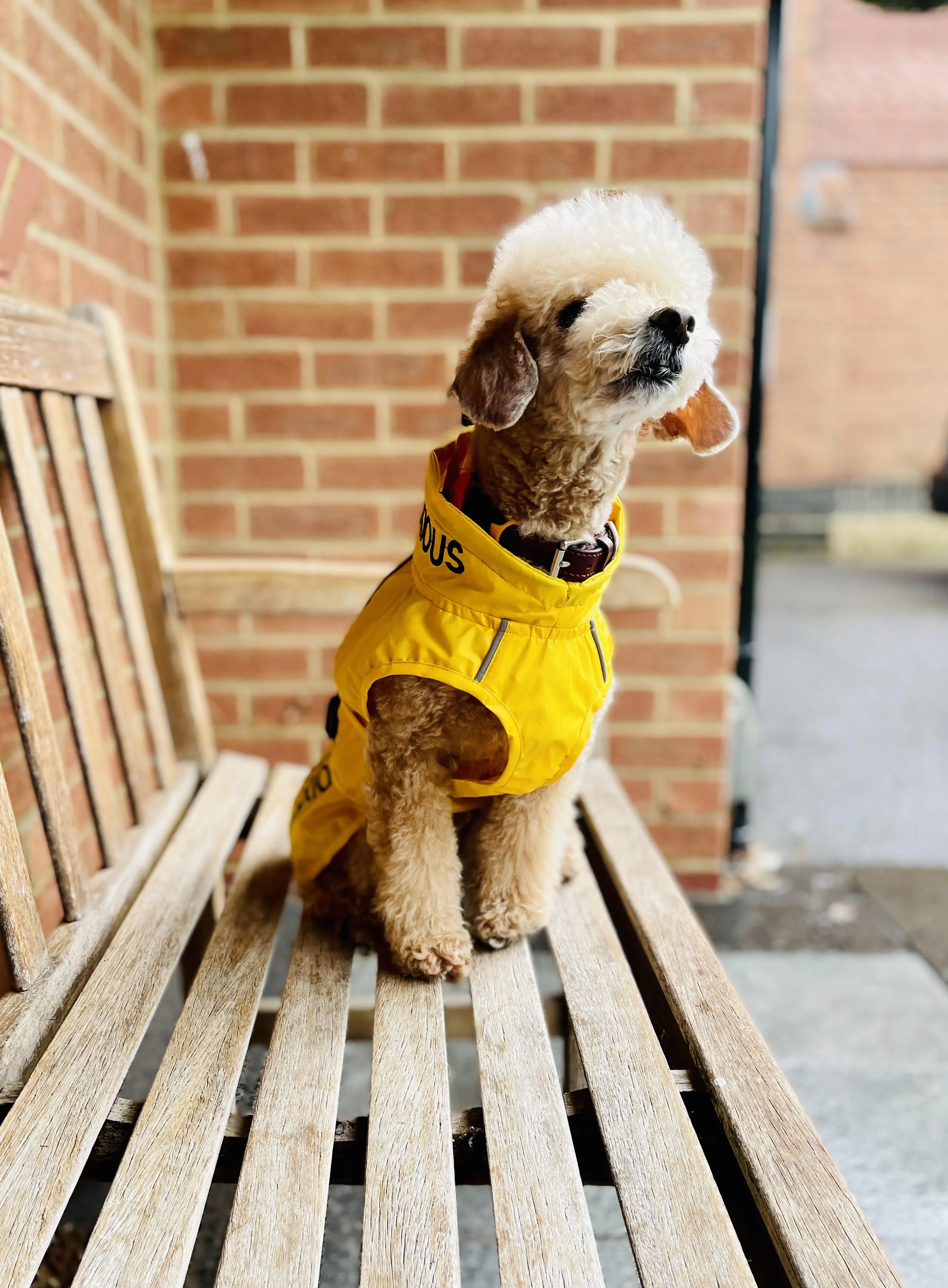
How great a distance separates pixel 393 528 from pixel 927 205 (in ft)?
27.0

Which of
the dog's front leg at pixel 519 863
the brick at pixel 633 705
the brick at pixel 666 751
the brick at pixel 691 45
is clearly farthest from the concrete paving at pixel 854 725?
the brick at pixel 691 45

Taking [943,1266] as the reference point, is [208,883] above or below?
above

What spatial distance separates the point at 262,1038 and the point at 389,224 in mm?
1502

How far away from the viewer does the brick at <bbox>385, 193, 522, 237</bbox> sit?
1931 mm

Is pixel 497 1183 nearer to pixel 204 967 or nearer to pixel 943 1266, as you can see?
pixel 204 967

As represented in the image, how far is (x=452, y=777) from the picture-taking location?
116 cm

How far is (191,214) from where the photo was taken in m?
1.93

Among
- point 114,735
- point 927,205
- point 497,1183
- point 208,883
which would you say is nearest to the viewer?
point 497,1183

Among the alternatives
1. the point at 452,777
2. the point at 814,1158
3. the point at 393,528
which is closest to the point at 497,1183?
the point at 814,1158

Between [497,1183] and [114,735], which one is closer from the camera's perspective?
[497,1183]

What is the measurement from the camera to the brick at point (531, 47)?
1859 mm

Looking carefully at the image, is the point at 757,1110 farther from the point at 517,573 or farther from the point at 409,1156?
the point at 517,573

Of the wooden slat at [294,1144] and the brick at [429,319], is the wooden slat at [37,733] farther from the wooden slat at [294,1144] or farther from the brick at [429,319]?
the brick at [429,319]

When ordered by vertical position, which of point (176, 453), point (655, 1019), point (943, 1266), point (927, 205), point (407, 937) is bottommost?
point (943, 1266)
